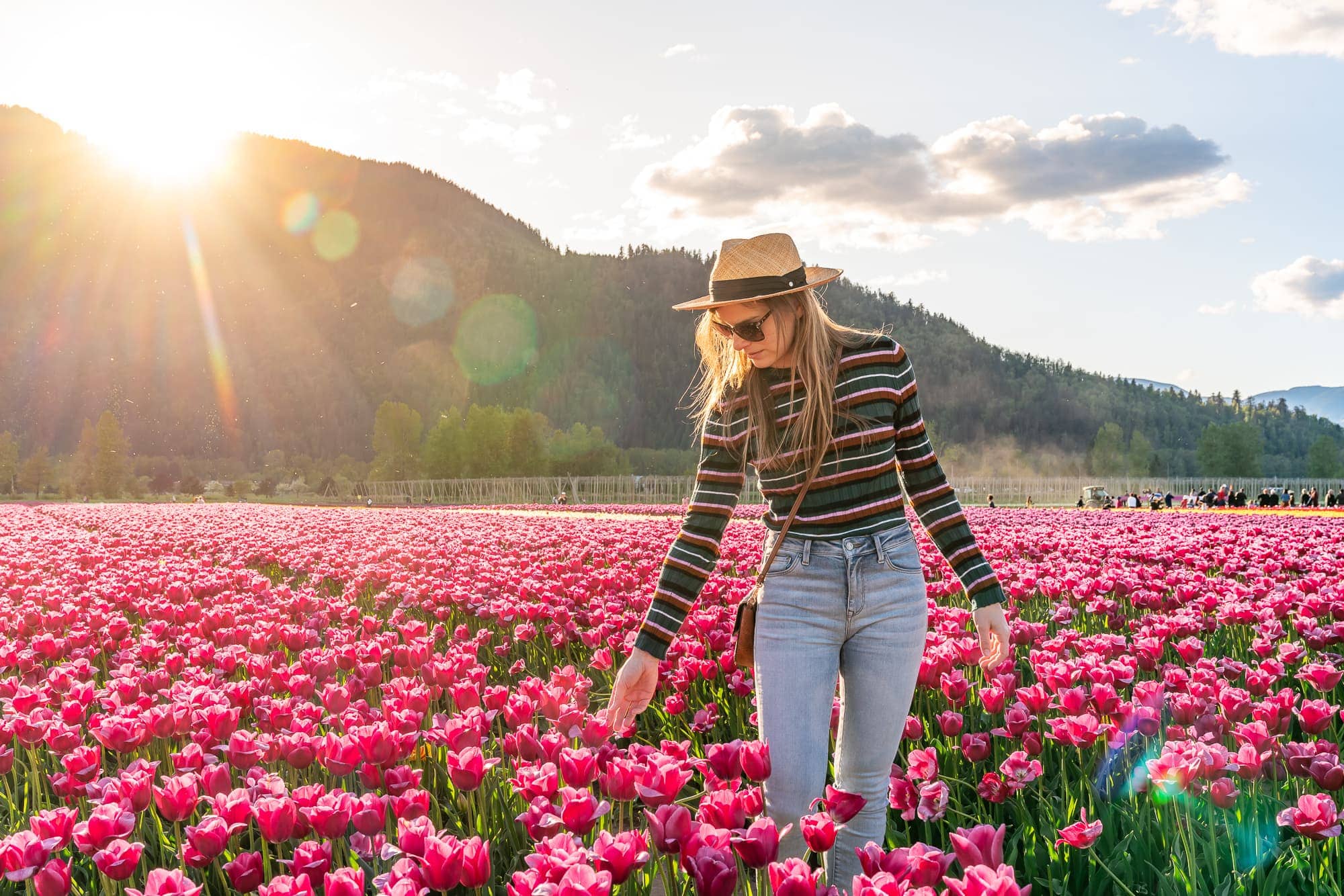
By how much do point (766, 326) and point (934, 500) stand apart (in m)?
0.93

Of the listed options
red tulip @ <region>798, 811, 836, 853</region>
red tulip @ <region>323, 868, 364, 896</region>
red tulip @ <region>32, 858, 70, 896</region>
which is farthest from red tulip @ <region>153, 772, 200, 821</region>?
red tulip @ <region>798, 811, 836, 853</region>

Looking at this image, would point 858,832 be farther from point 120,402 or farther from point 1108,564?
point 120,402

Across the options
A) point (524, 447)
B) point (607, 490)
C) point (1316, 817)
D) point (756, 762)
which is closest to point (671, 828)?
point (756, 762)

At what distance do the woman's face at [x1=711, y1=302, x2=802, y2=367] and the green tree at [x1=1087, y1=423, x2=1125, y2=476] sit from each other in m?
121

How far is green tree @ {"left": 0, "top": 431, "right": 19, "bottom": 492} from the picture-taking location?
9838 centimetres

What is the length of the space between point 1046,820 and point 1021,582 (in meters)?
4.45

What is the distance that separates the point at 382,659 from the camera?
6.23 m

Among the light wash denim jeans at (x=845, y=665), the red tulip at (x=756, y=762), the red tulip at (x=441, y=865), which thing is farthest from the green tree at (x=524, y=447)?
the red tulip at (x=441, y=865)

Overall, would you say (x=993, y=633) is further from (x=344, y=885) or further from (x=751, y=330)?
(x=344, y=885)

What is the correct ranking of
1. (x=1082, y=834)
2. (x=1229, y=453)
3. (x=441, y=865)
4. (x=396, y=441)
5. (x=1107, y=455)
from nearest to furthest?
(x=441, y=865), (x=1082, y=834), (x=396, y=441), (x=1229, y=453), (x=1107, y=455)

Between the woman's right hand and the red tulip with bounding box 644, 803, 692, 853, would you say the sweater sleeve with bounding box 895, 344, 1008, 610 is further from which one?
the red tulip with bounding box 644, 803, 692, 853

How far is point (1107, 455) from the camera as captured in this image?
116m

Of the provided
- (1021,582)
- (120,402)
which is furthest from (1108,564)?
(120,402)

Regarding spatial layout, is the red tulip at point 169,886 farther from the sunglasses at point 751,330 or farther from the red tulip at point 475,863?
the sunglasses at point 751,330
